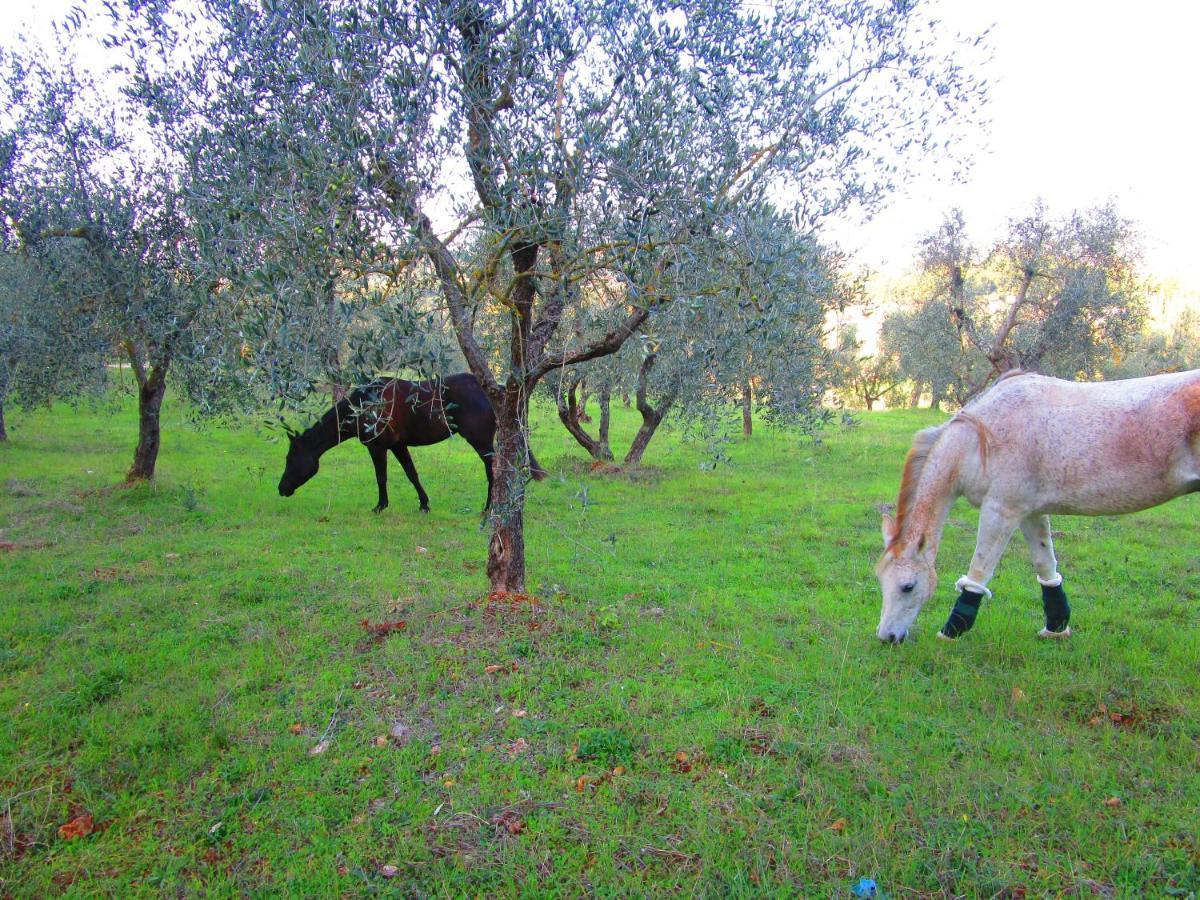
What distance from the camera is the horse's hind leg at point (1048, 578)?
6.24 m

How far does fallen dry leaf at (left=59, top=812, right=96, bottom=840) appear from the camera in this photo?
3.71 m

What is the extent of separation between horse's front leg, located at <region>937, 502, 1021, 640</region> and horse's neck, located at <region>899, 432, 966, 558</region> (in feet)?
1.10

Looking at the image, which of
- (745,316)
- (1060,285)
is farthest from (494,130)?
(1060,285)

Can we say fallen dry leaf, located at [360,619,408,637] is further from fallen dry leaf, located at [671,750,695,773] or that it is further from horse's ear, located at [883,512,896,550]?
horse's ear, located at [883,512,896,550]

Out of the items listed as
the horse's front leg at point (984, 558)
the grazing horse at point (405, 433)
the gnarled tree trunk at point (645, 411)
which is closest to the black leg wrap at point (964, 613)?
the horse's front leg at point (984, 558)

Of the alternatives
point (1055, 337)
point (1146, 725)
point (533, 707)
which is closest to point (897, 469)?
point (1055, 337)

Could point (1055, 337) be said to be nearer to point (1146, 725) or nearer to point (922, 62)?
point (922, 62)

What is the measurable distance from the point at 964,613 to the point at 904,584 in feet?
2.20

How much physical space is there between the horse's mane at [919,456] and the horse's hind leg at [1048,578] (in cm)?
93

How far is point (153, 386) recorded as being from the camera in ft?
39.8

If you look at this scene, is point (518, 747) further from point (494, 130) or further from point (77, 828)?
point (494, 130)

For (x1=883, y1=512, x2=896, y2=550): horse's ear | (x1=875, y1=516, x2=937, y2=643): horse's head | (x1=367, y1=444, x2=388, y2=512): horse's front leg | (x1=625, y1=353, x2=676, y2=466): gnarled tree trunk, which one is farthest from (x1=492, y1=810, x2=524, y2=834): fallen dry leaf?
(x1=625, y1=353, x2=676, y2=466): gnarled tree trunk

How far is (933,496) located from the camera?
615cm

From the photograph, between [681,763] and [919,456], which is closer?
[681,763]
